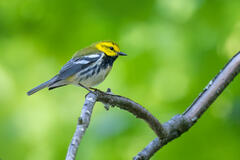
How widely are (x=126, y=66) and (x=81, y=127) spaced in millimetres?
1564

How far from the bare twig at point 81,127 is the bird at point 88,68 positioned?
1.48 m

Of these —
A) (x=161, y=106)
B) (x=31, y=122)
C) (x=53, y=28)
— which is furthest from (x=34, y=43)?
(x=161, y=106)

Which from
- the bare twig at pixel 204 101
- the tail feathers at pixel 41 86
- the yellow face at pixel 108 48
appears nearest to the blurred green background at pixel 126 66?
the tail feathers at pixel 41 86

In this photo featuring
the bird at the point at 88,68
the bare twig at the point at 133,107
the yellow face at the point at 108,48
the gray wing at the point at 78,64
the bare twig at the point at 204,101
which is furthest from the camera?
the yellow face at the point at 108,48

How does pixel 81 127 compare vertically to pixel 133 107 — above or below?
below

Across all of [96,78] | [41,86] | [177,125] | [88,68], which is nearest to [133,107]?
[177,125]

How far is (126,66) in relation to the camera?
3.01 m

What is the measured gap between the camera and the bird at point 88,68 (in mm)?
3523

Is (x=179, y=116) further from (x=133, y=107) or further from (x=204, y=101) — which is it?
(x=133, y=107)

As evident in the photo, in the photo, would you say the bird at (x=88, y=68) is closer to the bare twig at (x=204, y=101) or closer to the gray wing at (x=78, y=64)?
the gray wing at (x=78, y=64)

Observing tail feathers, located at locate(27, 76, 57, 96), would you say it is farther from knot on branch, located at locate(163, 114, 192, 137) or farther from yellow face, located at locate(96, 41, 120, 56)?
knot on branch, located at locate(163, 114, 192, 137)

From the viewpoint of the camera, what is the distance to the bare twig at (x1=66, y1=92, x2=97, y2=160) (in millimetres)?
1249

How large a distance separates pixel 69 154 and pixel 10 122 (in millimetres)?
1936

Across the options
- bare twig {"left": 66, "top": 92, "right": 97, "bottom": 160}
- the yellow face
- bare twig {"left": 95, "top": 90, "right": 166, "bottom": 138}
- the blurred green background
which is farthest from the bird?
bare twig {"left": 66, "top": 92, "right": 97, "bottom": 160}
